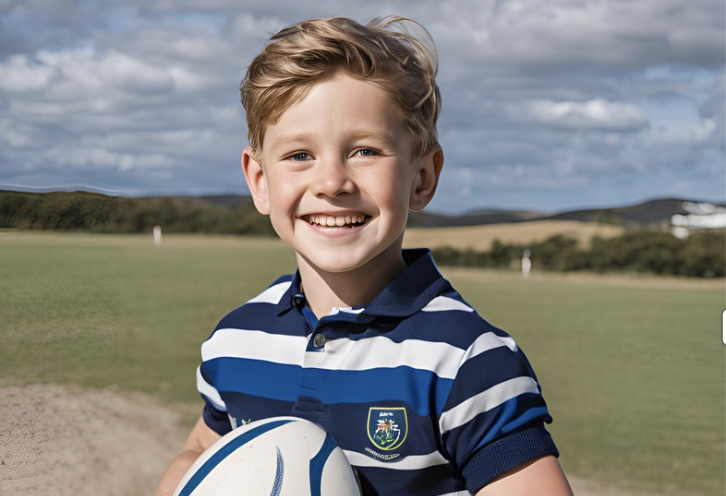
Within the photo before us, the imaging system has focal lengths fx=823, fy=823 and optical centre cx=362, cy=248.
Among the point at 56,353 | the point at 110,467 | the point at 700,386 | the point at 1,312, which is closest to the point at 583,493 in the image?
the point at 110,467

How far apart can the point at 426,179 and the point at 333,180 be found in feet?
1.28

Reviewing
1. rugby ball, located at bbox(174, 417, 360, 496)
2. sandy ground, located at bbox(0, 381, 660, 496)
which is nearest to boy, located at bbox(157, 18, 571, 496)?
rugby ball, located at bbox(174, 417, 360, 496)

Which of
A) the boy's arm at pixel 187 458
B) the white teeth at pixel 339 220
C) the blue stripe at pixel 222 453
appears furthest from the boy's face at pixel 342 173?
the boy's arm at pixel 187 458

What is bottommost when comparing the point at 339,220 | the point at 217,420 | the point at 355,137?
the point at 217,420

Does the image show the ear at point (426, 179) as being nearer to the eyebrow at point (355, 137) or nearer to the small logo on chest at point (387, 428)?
the eyebrow at point (355, 137)

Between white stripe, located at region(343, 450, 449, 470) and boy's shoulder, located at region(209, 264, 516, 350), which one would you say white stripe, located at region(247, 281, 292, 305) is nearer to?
boy's shoulder, located at region(209, 264, 516, 350)

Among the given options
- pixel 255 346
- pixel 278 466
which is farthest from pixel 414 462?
pixel 255 346

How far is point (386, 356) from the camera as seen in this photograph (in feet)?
6.84

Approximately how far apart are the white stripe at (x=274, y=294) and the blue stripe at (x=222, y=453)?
501 mm

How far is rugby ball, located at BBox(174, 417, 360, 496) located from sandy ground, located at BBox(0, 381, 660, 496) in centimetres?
61

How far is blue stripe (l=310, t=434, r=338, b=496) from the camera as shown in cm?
191

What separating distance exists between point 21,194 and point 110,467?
13.9 feet

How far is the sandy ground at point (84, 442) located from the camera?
2.37 meters

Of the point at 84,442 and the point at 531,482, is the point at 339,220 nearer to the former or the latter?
the point at 531,482
